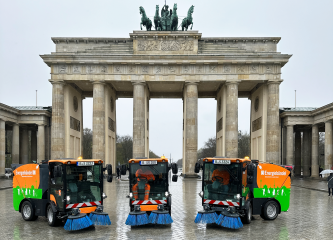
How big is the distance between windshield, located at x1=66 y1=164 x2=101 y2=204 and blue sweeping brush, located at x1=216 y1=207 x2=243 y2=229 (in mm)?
4734

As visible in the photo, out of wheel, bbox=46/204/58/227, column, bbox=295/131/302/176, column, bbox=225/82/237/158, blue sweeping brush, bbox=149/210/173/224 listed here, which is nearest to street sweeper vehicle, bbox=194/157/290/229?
blue sweeping brush, bbox=149/210/173/224

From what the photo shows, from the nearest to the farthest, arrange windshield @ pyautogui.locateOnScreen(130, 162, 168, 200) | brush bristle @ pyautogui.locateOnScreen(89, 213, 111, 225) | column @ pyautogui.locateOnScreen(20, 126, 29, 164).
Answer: brush bristle @ pyautogui.locateOnScreen(89, 213, 111, 225)
windshield @ pyautogui.locateOnScreen(130, 162, 168, 200)
column @ pyautogui.locateOnScreen(20, 126, 29, 164)

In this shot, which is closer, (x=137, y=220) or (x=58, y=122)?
(x=137, y=220)

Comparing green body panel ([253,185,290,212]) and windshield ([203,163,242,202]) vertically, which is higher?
windshield ([203,163,242,202])

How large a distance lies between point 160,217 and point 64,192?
3583 mm

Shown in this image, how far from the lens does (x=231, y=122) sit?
41.1 metres

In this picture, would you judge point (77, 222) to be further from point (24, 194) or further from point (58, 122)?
point (58, 122)

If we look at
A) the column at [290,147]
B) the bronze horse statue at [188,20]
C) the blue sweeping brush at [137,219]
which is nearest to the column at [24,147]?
the bronze horse statue at [188,20]

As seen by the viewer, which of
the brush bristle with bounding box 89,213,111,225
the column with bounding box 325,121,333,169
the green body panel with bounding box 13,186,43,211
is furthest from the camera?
the column with bounding box 325,121,333,169

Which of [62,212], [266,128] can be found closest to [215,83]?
[266,128]

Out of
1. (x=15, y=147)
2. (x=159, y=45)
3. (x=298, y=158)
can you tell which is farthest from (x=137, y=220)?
(x=298, y=158)

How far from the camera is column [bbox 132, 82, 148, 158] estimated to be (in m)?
41.2

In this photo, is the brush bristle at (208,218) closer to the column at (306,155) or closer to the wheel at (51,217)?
the wheel at (51,217)

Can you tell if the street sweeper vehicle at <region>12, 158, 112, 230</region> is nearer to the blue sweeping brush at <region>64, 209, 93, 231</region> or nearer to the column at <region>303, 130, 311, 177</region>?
the blue sweeping brush at <region>64, 209, 93, 231</region>
